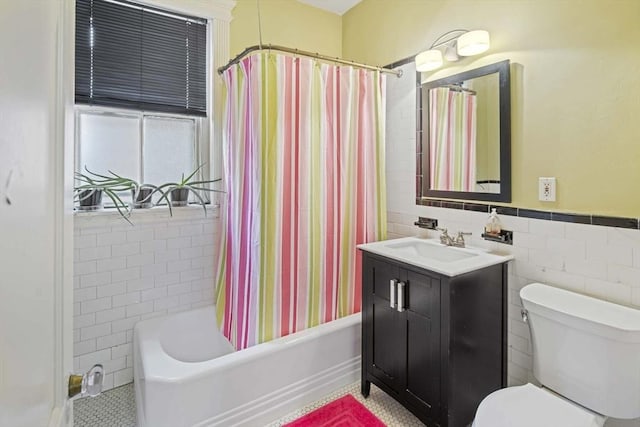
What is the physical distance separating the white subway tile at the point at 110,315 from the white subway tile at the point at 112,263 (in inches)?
10.1

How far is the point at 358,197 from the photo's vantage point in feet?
7.41

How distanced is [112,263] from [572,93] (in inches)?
104

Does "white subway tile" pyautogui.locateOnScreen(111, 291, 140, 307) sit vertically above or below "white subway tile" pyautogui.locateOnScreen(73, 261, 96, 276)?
below

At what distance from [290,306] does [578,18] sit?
2.02 meters

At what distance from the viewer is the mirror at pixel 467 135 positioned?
1.85 metres

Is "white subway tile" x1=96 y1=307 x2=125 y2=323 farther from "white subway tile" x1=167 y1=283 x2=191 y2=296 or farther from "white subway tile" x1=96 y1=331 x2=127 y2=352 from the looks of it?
"white subway tile" x1=167 y1=283 x2=191 y2=296

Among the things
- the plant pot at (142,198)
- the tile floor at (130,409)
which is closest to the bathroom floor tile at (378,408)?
the tile floor at (130,409)

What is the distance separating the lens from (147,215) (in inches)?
85.5

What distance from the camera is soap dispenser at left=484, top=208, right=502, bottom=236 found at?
1.88 m

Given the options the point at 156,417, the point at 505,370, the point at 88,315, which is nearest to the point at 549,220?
the point at 505,370

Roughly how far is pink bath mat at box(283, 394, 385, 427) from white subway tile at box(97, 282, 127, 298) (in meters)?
1.27

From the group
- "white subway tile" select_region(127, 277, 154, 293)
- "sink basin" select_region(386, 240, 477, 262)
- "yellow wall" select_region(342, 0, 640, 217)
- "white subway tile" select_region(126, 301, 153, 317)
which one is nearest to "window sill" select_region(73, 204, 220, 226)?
"white subway tile" select_region(127, 277, 154, 293)

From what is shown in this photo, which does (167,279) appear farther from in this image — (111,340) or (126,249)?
(111,340)

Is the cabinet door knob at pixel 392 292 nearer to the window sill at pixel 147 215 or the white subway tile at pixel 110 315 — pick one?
the window sill at pixel 147 215
